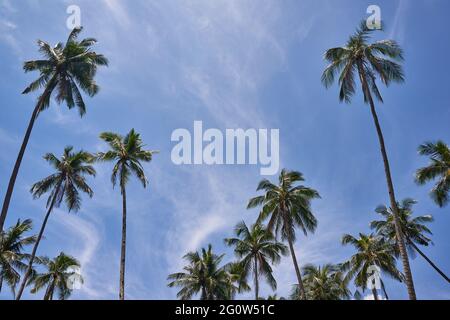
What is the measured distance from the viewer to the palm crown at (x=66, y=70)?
27266 mm

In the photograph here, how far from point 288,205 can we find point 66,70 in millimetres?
21493

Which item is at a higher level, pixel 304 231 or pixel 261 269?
pixel 304 231

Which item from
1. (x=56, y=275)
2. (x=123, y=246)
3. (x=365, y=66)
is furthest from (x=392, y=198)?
(x=56, y=275)

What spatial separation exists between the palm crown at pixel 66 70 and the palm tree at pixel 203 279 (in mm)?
22440

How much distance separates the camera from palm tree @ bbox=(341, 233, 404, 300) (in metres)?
40.4

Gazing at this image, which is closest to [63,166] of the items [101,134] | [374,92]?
[101,134]

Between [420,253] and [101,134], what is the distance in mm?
30792

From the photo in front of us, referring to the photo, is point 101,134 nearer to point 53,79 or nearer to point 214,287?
point 53,79

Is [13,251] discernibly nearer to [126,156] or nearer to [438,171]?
[126,156]

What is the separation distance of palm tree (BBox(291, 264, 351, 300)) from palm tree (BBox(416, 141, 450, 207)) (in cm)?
2169

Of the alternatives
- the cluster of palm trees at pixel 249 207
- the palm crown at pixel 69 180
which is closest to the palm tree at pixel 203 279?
the cluster of palm trees at pixel 249 207

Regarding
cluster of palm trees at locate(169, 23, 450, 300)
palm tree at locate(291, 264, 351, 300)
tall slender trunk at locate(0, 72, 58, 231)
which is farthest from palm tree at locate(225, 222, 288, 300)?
tall slender trunk at locate(0, 72, 58, 231)

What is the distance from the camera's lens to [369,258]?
133ft
